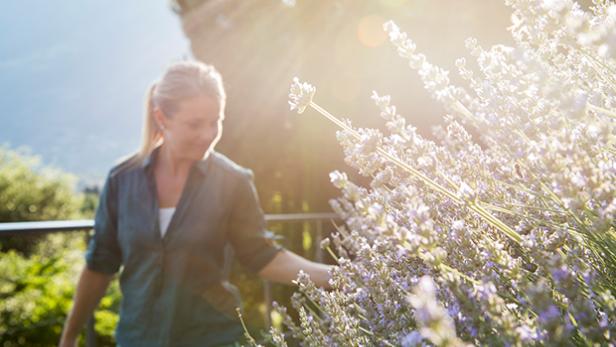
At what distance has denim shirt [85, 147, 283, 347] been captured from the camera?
7.75 ft

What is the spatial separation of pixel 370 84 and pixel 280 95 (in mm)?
2513

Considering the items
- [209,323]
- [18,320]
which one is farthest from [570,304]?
[18,320]

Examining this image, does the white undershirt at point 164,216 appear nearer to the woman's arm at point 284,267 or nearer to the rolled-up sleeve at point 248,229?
the rolled-up sleeve at point 248,229

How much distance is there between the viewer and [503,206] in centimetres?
84

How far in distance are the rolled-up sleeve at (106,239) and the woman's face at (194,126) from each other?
37cm

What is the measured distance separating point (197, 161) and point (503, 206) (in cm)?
190

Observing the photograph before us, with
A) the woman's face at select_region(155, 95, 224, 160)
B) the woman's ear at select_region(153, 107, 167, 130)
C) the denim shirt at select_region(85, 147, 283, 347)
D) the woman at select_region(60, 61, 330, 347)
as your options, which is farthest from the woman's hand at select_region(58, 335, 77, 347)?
the woman's ear at select_region(153, 107, 167, 130)

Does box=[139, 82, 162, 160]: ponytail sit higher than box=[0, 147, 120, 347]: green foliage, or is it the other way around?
box=[139, 82, 162, 160]: ponytail

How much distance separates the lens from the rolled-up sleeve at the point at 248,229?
241 centimetres

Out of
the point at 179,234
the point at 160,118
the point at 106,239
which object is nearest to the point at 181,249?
the point at 179,234

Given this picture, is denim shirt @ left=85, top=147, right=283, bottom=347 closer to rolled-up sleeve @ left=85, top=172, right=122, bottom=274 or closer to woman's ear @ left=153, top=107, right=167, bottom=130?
rolled-up sleeve @ left=85, top=172, right=122, bottom=274

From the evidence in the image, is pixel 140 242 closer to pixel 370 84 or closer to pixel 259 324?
pixel 370 84

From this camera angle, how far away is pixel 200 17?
11227mm

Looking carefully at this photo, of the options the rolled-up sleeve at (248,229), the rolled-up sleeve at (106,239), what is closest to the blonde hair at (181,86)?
the rolled-up sleeve at (106,239)
